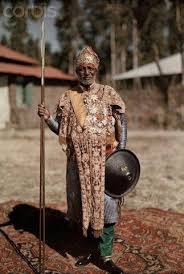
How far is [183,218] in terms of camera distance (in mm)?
5414

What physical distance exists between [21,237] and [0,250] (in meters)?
0.43

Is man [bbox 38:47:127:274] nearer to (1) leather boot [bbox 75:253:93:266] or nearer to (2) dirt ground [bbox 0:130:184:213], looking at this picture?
(1) leather boot [bbox 75:253:93:266]

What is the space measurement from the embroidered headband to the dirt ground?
3317 mm

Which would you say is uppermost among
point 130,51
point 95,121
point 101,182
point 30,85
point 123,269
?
point 130,51

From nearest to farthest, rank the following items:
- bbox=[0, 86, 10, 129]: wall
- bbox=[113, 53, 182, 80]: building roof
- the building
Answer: bbox=[0, 86, 10, 129]: wall → the building → bbox=[113, 53, 182, 80]: building roof

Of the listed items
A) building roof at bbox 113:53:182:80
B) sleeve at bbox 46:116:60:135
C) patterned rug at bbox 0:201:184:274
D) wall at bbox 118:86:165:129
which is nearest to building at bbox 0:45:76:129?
wall at bbox 118:86:165:129

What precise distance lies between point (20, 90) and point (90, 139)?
17.2 m

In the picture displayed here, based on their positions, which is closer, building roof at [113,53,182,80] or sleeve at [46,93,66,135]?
sleeve at [46,93,66,135]

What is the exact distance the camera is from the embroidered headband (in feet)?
11.8

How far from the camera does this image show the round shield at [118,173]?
146 inches

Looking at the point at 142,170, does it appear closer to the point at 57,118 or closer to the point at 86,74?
the point at 57,118

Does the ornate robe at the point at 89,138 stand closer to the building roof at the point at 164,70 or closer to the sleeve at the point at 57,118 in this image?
the sleeve at the point at 57,118

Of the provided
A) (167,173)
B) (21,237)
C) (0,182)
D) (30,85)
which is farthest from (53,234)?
(30,85)

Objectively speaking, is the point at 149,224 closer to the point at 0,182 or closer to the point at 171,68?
the point at 0,182
